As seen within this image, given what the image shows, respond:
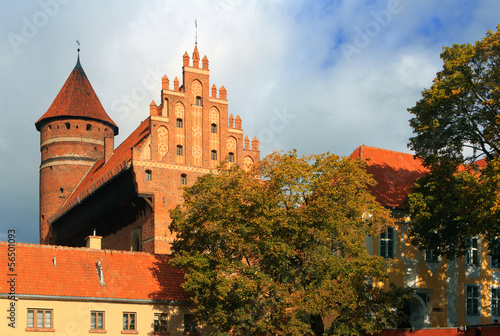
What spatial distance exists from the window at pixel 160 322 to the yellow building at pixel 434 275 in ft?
31.3

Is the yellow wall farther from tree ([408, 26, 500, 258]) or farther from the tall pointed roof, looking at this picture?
the tall pointed roof

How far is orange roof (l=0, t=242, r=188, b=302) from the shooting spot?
3044cm

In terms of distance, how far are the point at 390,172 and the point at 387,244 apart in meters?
4.42

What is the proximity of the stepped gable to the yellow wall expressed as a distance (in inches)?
517

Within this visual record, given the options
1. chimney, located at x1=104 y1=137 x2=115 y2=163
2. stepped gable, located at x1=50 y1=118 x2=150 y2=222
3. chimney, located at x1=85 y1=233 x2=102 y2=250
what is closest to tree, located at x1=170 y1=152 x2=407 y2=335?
chimney, located at x1=85 y1=233 x2=102 y2=250

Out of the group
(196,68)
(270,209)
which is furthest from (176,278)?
(196,68)

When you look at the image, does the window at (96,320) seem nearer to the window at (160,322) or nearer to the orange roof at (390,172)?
the window at (160,322)

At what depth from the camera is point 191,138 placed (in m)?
44.2

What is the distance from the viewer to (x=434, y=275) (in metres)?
35.3

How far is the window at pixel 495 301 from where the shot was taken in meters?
36.2

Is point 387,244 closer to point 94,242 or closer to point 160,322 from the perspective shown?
point 160,322

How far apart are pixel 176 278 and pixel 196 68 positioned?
51.0 ft

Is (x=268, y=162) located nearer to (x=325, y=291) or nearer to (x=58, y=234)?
(x=325, y=291)

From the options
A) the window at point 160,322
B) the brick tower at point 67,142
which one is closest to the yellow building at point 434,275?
the window at point 160,322
